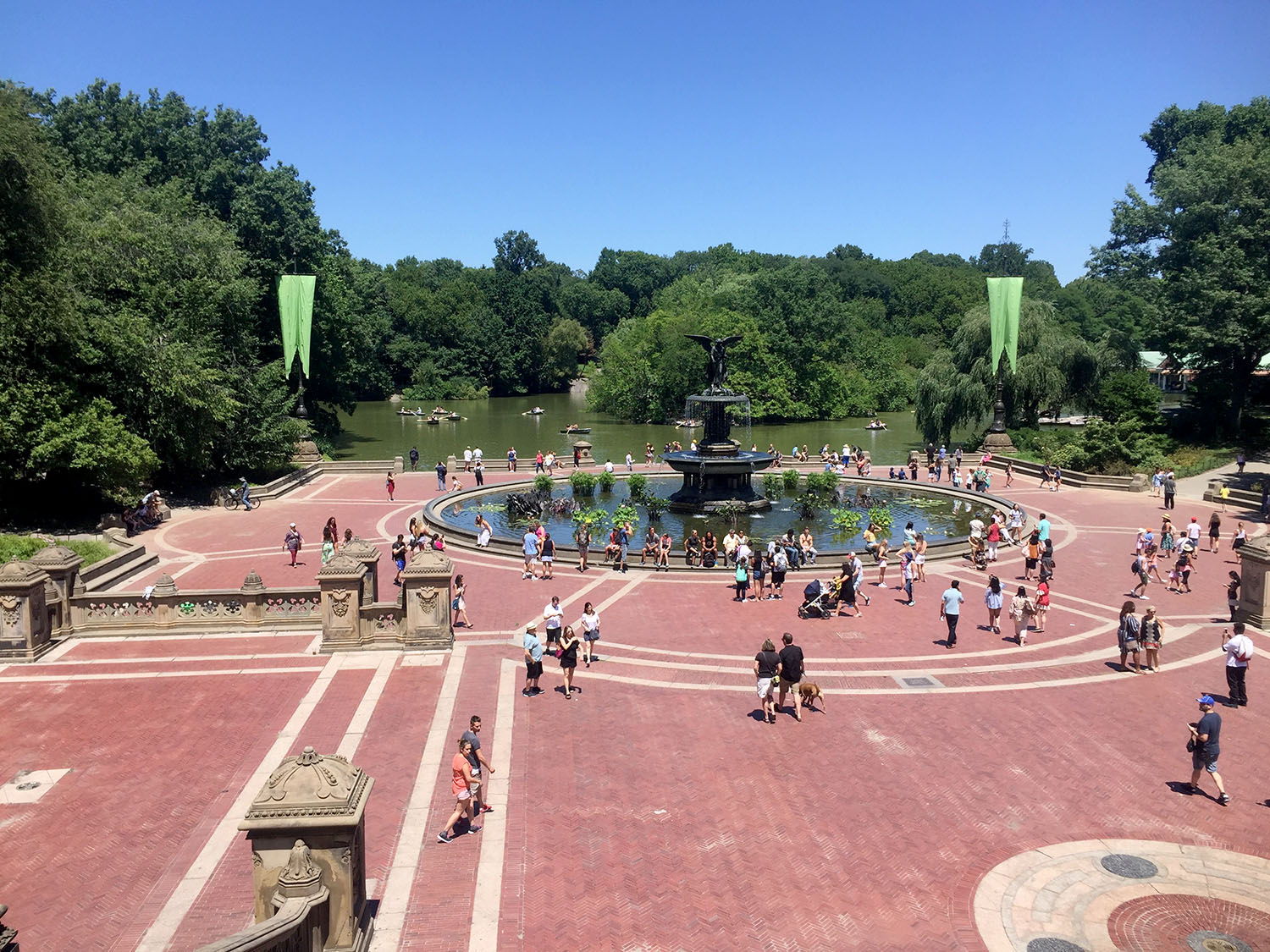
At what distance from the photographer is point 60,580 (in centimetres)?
1909

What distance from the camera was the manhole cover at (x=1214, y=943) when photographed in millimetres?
9086

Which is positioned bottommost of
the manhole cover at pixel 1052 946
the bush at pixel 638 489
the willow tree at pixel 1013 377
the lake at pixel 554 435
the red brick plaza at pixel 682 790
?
the manhole cover at pixel 1052 946

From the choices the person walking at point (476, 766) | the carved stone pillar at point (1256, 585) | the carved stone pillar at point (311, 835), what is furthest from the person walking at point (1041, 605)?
the carved stone pillar at point (311, 835)

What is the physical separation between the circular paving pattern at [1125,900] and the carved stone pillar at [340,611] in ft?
40.0

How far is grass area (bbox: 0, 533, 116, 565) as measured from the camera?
23297mm

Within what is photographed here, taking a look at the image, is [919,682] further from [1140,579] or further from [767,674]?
[1140,579]

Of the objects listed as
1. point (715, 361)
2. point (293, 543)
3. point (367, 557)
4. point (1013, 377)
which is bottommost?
point (293, 543)

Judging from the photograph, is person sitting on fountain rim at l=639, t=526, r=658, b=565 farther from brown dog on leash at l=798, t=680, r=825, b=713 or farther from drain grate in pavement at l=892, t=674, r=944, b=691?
brown dog on leash at l=798, t=680, r=825, b=713

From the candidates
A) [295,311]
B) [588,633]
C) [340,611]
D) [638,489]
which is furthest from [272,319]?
[588,633]

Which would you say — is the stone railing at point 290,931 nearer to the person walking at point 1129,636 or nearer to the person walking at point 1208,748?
the person walking at point 1208,748

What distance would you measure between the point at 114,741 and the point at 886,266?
5741 inches

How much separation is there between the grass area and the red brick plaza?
251 inches

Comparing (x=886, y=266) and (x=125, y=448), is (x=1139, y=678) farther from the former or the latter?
(x=886, y=266)

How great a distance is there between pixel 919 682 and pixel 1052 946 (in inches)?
309
